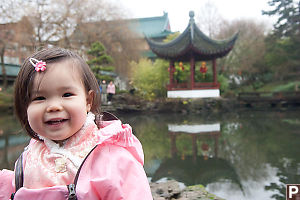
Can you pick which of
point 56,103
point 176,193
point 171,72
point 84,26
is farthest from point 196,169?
point 84,26

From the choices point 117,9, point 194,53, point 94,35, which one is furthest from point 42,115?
point 117,9

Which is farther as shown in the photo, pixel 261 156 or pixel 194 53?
pixel 194 53

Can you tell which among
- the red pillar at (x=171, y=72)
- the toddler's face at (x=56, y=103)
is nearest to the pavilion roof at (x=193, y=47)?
the red pillar at (x=171, y=72)

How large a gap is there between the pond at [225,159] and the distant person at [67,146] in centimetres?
194

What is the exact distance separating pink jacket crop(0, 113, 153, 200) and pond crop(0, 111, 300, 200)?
192cm

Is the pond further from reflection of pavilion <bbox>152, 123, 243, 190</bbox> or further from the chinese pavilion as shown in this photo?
the chinese pavilion

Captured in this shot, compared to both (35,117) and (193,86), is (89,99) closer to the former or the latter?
(35,117)

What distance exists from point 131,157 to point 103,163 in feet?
0.30

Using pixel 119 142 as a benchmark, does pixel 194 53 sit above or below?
above

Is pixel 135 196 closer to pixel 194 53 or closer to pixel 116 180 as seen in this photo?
pixel 116 180

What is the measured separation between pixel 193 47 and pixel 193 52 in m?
0.53

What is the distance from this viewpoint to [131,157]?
0.77 m

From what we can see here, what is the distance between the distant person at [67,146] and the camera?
2.34 feet

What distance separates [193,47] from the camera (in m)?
11.2
